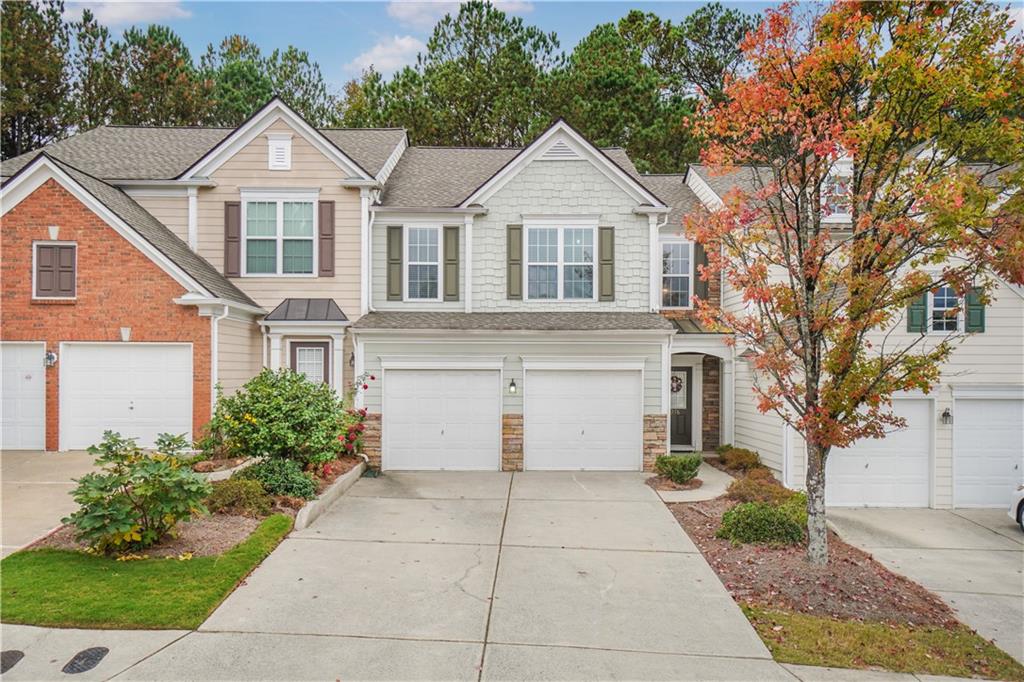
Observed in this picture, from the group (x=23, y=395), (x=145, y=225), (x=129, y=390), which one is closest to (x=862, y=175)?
(x=145, y=225)

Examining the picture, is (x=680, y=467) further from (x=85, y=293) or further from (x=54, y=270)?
(x=54, y=270)

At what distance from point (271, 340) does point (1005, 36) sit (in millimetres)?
13709

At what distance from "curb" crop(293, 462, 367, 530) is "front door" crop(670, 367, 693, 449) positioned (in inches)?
340

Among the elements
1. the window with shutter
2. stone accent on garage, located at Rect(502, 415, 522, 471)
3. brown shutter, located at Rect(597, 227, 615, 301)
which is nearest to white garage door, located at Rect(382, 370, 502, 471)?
stone accent on garage, located at Rect(502, 415, 522, 471)

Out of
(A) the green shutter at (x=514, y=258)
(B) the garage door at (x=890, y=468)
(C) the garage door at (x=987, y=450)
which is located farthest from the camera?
(A) the green shutter at (x=514, y=258)

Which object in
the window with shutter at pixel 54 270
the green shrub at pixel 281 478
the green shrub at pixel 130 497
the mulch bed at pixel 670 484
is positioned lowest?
the mulch bed at pixel 670 484

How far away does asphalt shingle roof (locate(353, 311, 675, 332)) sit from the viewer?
43.3 feet

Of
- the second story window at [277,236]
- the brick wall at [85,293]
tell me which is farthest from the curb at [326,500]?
the second story window at [277,236]

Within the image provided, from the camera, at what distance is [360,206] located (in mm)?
14094

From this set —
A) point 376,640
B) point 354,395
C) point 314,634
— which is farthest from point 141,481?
point 354,395

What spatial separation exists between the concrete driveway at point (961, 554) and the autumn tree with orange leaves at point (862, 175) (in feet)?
6.40

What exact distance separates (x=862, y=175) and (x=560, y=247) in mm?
7556

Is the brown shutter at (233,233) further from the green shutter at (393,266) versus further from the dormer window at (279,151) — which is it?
the green shutter at (393,266)

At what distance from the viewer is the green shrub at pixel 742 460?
13.7m
